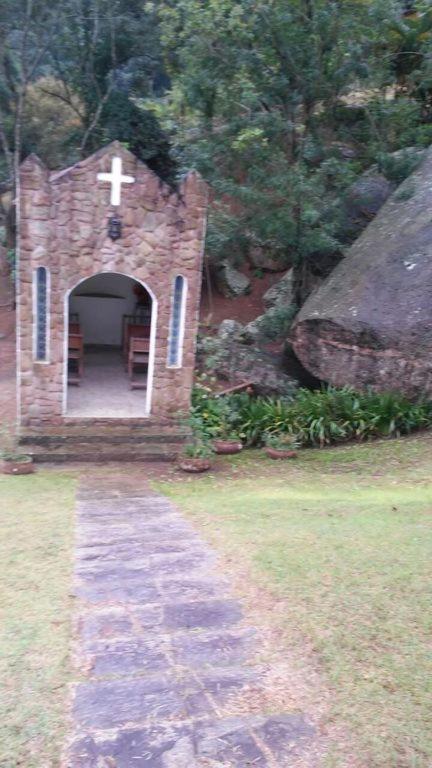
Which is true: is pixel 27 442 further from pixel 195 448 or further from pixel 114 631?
pixel 114 631

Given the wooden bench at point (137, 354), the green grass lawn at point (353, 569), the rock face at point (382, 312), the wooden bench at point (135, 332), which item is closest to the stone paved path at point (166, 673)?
the green grass lawn at point (353, 569)

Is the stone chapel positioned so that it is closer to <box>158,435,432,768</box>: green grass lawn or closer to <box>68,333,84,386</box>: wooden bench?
<box>68,333,84,386</box>: wooden bench

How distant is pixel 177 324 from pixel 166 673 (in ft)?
23.2

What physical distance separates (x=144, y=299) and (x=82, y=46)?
6489 mm

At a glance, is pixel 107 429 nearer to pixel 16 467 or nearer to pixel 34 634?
pixel 16 467

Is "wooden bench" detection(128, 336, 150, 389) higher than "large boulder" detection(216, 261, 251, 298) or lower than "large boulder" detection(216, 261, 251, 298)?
lower

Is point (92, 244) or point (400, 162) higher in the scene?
point (400, 162)

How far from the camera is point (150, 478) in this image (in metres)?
8.76

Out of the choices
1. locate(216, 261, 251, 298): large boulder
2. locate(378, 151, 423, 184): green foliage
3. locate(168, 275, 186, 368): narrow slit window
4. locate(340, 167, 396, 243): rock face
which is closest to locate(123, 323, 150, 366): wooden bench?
locate(168, 275, 186, 368): narrow slit window

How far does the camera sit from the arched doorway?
401 inches

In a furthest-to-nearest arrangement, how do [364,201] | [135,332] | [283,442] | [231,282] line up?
[231,282], [364,201], [135,332], [283,442]

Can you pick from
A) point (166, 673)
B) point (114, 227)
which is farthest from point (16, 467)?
point (166, 673)

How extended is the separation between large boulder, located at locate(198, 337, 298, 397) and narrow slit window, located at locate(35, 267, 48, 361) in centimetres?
335

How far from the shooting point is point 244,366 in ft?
40.1
